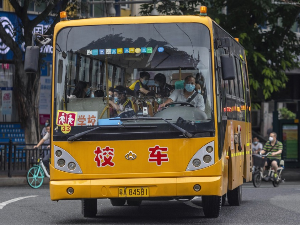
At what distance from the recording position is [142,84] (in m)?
11.0

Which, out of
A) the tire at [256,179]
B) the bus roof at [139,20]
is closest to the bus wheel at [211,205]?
the bus roof at [139,20]

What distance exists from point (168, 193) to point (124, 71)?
1.71 meters

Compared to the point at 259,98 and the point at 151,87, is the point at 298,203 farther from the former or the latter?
the point at 259,98

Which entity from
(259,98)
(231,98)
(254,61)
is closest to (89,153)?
(231,98)

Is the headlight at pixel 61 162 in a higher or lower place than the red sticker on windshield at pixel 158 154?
lower

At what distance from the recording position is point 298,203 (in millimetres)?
15555

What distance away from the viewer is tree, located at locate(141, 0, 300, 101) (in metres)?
27.3

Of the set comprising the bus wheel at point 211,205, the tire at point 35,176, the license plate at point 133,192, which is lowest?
the tire at point 35,176

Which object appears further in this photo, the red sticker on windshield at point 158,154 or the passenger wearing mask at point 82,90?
the passenger wearing mask at point 82,90

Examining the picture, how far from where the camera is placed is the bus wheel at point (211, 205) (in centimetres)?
1175

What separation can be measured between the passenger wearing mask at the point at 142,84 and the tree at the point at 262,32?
16.1 metres

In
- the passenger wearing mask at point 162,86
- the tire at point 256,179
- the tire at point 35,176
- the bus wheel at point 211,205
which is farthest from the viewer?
the tire at point 256,179

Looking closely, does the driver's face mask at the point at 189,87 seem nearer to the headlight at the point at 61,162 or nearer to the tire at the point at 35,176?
the headlight at the point at 61,162

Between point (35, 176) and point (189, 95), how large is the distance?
1167 cm
